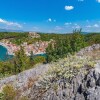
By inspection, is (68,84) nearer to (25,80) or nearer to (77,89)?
(77,89)

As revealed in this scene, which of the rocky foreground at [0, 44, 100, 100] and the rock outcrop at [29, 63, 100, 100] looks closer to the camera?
the rock outcrop at [29, 63, 100, 100]

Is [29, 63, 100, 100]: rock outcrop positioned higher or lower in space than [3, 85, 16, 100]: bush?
higher

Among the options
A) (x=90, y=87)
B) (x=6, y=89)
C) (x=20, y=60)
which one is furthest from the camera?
(x=20, y=60)

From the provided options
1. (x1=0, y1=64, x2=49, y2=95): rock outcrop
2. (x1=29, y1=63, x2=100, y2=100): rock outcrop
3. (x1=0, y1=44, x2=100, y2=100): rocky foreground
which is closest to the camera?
(x1=29, y1=63, x2=100, y2=100): rock outcrop

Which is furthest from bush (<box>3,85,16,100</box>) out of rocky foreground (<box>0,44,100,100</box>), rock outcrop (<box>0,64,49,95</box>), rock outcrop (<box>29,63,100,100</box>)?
rock outcrop (<box>29,63,100,100</box>)

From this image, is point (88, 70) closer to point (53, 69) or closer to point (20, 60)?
point (53, 69)

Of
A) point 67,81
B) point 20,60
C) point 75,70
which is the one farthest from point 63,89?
point 20,60

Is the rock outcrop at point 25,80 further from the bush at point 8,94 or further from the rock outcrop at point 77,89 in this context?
the rock outcrop at point 77,89

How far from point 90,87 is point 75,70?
2434 mm

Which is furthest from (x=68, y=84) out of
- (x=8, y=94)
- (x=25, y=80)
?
(x=25, y=80)

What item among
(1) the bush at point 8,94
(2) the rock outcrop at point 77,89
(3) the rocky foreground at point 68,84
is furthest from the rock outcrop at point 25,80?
(2) the rock outcrop at point 77,89

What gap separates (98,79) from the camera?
15.2 meters

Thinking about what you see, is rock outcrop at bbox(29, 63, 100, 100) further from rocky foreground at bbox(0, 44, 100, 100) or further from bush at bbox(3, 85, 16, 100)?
bush at bbox(3, 85, 16, 100)

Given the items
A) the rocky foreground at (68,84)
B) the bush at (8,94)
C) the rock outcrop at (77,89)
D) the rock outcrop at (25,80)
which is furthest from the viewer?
the rock outcrop at (25,80)
